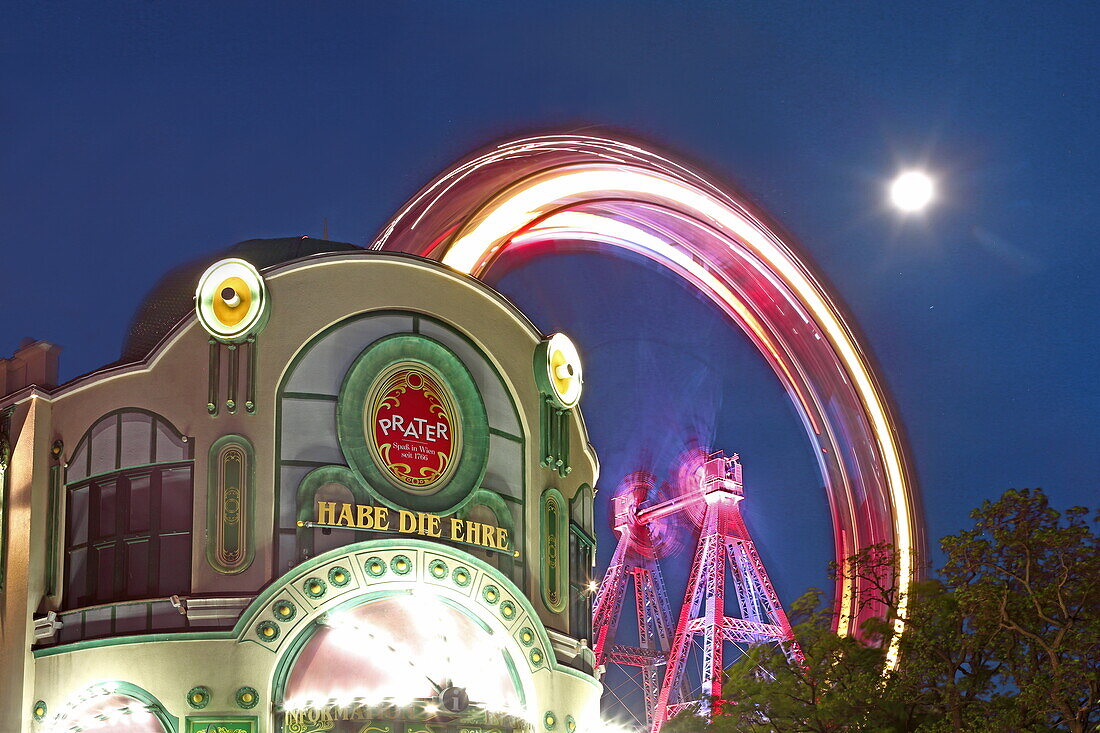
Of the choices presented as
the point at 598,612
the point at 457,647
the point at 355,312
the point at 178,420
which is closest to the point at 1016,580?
the point at 457,647

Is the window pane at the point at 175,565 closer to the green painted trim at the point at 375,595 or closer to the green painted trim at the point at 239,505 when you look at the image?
the green painted trim at the point at 239,505

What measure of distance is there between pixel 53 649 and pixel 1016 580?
23166mm

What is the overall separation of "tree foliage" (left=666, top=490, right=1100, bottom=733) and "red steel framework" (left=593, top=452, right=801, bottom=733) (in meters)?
30.4

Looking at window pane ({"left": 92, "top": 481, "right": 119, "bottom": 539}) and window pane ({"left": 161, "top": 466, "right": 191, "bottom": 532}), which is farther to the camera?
window pane ({"left": 92, "top": 481, "right": 119, "bottom": 539})

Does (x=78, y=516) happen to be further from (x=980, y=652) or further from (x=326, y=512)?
(x=980, y=652)

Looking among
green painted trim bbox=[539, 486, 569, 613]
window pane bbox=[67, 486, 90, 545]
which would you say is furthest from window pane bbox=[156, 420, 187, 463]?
green painted trim bbox=[539, 486, 569, 613]

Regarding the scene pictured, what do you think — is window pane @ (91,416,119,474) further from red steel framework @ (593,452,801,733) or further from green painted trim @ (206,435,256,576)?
red steel framework @ (593,452,801,733)

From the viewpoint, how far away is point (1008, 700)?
35.0m

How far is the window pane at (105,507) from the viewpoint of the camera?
34594 mm

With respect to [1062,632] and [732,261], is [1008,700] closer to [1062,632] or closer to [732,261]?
[1062,632]

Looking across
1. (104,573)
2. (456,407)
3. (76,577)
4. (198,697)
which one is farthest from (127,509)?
(456,407)

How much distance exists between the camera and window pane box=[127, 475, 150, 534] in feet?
113

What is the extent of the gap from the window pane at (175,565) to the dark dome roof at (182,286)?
25.3ft

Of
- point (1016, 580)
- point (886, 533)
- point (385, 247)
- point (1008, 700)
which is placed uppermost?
point (385, 247)
